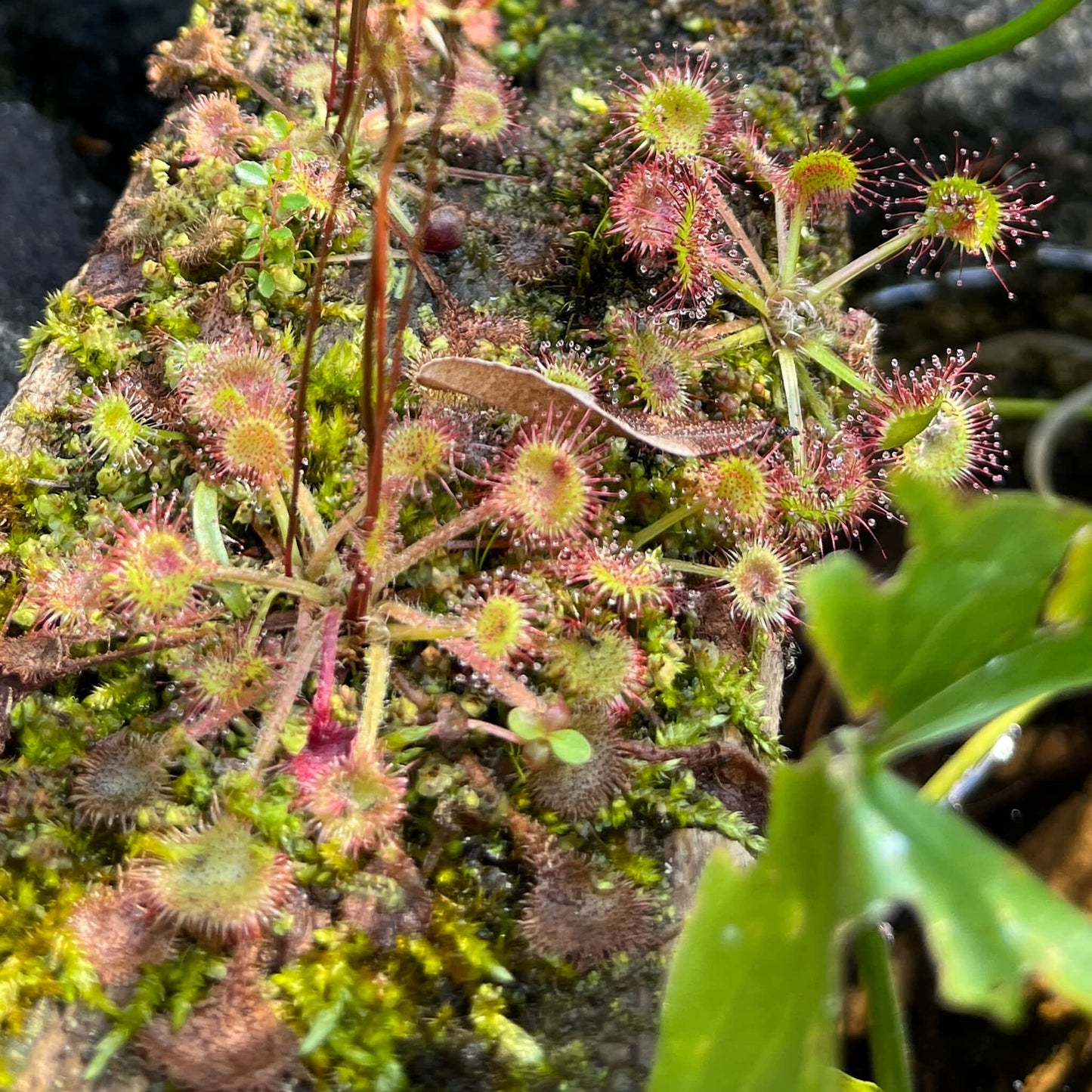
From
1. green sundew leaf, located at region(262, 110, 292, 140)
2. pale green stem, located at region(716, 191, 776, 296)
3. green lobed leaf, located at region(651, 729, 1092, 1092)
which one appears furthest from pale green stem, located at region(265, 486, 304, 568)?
pale green stem, located at region(716, 191, 776, 296)

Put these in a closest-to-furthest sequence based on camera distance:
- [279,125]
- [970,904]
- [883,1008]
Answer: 1. [970,904]
2. [883,1008]
3. [279,125]

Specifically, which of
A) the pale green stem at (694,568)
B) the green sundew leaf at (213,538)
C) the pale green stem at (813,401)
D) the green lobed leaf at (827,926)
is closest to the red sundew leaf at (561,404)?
the pale green stem at (694,568)

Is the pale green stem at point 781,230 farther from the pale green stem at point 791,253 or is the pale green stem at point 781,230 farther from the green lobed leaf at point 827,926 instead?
the green lobed leaf at point 827,926

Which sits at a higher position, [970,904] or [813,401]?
[813,401]

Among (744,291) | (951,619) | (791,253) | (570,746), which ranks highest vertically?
(791,253)

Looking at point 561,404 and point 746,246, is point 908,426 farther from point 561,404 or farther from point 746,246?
point 561,404

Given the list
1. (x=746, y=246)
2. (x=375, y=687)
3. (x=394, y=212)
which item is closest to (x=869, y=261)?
(x=746, y=246)

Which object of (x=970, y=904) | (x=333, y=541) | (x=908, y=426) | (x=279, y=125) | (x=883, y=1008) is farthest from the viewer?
(x=279, y=125)
